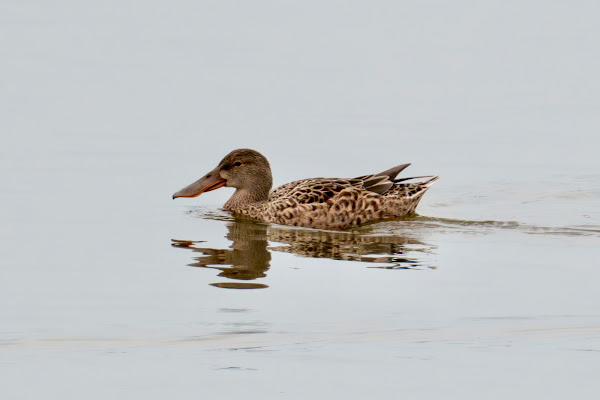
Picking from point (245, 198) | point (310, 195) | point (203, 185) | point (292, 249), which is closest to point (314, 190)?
point (310, 195)

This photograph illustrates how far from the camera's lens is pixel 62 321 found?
805cm

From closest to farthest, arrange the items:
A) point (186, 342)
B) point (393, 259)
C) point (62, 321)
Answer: point (186, 342) → point (62, 321) → point (393, 259)

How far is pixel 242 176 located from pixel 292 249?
2.59m

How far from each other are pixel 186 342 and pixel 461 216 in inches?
232

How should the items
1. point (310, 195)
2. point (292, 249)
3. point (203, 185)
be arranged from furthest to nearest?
point (203, 185) → point (310, 195) → point (292, 249)

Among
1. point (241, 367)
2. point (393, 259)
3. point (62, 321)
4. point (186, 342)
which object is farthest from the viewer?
point (393, 259)

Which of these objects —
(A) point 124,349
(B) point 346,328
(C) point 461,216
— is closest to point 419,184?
(C) point 461,216

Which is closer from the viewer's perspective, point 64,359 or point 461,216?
point 64,359

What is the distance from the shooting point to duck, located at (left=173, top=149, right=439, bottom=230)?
12547 mm

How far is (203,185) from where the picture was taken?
523 inches

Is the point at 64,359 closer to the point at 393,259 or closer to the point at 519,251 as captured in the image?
the point at 393,259

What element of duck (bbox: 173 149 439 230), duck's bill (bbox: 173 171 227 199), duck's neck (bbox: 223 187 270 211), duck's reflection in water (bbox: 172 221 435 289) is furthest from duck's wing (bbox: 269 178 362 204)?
duck's bill (bbox: 173 171 227 199)

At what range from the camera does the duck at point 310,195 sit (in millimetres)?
12547

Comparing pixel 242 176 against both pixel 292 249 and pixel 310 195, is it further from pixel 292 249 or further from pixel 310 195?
pixel 292 249
